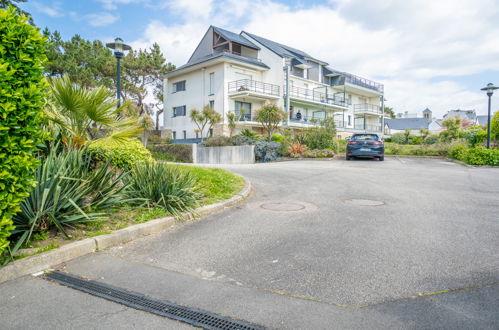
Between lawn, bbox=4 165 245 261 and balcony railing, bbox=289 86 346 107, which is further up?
balcony railing, bbox=289 86 346 107

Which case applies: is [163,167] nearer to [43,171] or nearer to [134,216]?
[134,216]

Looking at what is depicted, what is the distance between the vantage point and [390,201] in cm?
725

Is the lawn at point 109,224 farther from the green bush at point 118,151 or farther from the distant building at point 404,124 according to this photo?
the distant building at point 404,124

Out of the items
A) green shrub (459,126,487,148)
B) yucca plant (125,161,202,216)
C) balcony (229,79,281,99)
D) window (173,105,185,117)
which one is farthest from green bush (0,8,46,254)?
window (173,105,185,117)

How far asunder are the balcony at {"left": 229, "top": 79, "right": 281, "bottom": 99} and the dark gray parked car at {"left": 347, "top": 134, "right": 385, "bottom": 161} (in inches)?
598

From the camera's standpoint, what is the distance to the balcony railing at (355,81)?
149 feet

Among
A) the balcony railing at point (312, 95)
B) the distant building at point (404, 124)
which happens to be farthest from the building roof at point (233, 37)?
the distant building at point (404, 124)

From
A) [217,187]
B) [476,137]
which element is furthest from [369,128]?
[217,187]

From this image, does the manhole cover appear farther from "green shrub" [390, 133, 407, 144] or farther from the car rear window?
"green shrub" [390, 133, 407, 144]

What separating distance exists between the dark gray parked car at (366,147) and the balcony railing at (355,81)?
28.4 m

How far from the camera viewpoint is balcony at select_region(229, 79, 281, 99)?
32.1 metres

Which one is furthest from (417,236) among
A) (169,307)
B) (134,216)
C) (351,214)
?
(134,216)

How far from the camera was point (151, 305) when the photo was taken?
2.80m

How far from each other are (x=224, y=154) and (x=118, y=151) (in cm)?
1423
